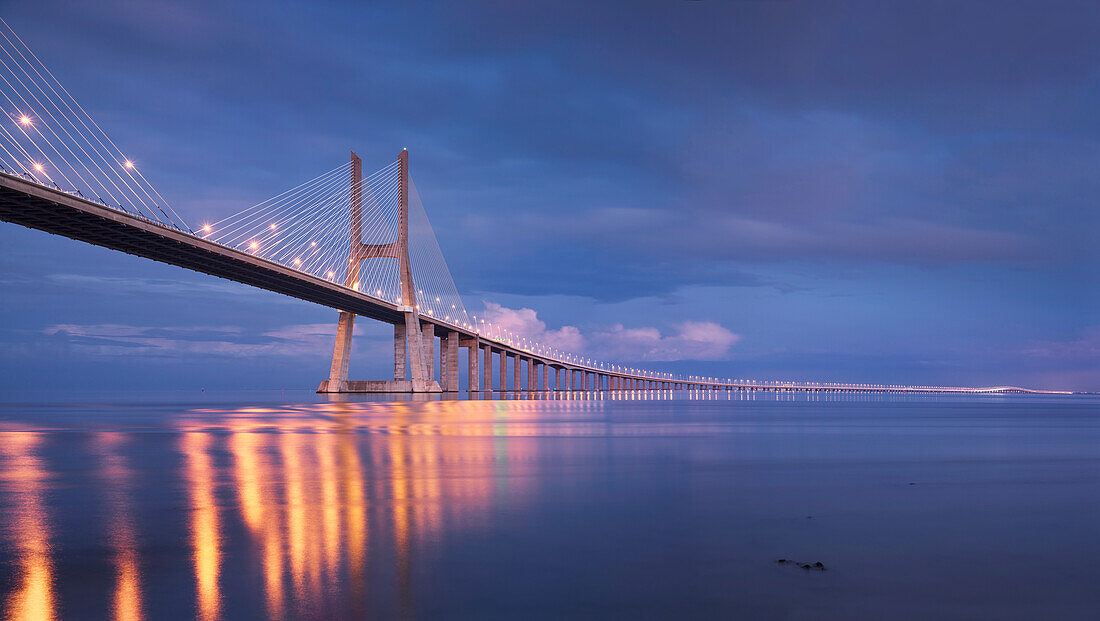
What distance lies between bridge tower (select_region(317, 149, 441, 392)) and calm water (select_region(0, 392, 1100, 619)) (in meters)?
76.5

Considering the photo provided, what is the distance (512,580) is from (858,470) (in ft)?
41.7

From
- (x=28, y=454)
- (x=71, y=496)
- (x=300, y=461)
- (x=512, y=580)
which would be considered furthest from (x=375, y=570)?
(x=28, y=454)

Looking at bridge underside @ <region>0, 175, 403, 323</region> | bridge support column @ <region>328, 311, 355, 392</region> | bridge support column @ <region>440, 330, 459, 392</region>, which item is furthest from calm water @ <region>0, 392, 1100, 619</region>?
bridge support column @ <region>440, 330, 459, 392</region>

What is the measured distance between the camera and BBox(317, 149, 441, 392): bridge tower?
95938 mm

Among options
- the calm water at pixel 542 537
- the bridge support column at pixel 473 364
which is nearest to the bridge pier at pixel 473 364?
the bridge support column at pixel 473 364

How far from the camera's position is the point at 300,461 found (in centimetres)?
1848

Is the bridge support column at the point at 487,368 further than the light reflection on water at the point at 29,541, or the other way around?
the bridge support column at the point at 487,368

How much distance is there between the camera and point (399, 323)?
330 ft

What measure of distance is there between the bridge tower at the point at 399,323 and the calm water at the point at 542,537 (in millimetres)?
→ 76460

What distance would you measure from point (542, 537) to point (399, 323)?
306ft

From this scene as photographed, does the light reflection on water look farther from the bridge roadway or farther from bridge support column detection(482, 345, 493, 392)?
bridge support column detection(482, 345, 493, 392)

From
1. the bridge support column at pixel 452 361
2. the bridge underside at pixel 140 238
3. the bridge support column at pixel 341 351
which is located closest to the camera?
the bridge underside at pixel 140 238

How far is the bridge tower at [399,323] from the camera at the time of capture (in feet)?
315

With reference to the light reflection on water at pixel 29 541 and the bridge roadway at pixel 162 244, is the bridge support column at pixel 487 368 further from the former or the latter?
the light reflection on water at pixel 29 541
